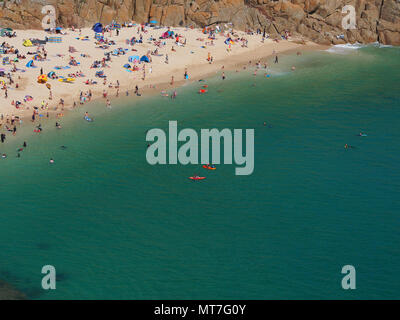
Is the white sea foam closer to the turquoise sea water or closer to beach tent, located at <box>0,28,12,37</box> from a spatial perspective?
the turquoise sea water

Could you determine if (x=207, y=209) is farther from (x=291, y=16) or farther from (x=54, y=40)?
(x=291, y=16)

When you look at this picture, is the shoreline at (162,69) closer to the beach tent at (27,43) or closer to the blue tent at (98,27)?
the beach tent at (27,43)

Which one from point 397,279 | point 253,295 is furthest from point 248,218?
point 397,279

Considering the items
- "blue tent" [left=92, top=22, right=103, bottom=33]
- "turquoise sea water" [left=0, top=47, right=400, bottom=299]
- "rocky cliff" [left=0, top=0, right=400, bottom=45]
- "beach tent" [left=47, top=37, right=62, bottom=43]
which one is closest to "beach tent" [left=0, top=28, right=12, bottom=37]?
"beach tent" [left=47, top=37, right=62, bottom=43]

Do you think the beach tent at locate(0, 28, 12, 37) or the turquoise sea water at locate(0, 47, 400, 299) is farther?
the beach tent at locate(0, 28, 12, 37)

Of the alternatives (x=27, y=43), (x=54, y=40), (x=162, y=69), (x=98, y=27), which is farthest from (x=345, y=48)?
(x=27, y=43)

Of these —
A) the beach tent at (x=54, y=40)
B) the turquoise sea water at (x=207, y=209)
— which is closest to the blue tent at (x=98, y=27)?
the beach tent at (x=54, y=40)
